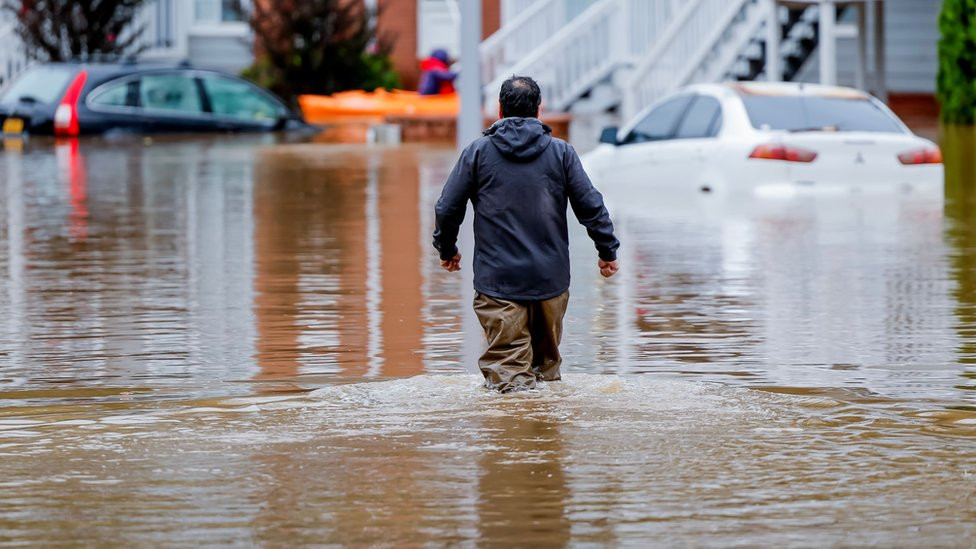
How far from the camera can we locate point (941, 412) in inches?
299

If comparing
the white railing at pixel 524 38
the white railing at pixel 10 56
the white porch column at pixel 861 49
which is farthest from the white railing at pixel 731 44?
the white railing at pixel 10 56

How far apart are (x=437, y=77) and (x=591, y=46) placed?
3707 mm

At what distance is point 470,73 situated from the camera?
993cm

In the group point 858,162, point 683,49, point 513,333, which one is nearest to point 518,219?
point 513,333

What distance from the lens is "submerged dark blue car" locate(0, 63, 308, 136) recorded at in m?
29.0

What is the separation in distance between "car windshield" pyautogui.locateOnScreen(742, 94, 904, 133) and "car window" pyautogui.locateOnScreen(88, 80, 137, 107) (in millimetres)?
14184

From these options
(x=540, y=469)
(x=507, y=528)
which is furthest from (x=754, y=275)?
(x=507, y=528)

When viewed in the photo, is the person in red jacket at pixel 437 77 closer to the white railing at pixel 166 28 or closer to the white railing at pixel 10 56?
the white railing at pixel 166 28

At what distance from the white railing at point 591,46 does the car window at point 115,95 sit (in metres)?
5.43

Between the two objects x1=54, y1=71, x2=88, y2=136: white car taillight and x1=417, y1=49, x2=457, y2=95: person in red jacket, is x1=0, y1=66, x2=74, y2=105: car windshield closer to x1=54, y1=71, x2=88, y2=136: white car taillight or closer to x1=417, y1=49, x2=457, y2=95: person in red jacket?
x1=54, y1=71, x2=88, y2=136: white car taillight

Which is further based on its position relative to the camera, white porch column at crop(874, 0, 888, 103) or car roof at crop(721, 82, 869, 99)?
white porch column at crop(874, 0, 888, 103)

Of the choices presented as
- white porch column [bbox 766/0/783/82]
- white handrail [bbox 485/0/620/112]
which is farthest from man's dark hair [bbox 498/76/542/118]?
white handrail [bbox 485/0/620/112]

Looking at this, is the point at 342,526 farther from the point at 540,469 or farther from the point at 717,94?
the point at 717,94

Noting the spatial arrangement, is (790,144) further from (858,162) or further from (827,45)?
(827,45)
